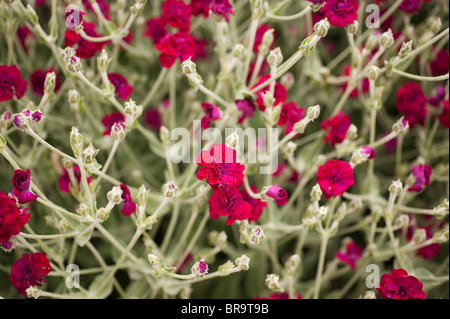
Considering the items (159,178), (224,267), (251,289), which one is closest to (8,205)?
(224,267)

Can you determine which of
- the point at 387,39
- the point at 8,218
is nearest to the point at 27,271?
the point at 8,218

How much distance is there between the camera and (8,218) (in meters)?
0.64

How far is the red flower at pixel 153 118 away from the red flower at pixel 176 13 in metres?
0.28

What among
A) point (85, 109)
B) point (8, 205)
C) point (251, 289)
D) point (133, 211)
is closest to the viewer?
point (8, 205)

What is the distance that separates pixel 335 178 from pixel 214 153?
8.4 inches

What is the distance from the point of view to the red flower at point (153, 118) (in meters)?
1.06

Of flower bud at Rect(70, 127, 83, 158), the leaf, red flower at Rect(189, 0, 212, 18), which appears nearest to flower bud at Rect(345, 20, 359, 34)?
red flower at Rect(189, 0, 212, 18)

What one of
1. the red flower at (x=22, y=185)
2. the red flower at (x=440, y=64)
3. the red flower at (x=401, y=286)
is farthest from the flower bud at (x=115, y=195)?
the red flower at (x=440, y=64)

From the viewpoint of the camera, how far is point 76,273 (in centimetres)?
80

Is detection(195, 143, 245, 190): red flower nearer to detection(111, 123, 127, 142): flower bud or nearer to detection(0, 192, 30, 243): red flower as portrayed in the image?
detection(111, 123, 127, 142): flower bud
